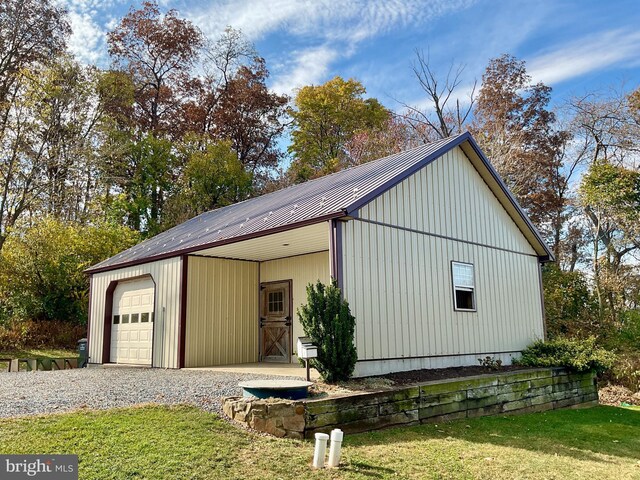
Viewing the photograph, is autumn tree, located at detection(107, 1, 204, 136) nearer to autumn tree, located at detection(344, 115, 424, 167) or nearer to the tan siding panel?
autumn tree, located at detection(344, 115, 424, 167)

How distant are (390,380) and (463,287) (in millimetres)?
3565

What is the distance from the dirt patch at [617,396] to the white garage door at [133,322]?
1099 centimetres

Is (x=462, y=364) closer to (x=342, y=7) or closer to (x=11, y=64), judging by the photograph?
(x=342, y=7)

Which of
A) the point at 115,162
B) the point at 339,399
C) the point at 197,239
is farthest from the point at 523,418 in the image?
the point at 115,162

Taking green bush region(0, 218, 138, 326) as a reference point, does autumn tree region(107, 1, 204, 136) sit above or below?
above

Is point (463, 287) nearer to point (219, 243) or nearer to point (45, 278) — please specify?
point (219, 243)

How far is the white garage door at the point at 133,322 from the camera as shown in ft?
40.0

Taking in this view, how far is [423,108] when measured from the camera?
77.4 feet

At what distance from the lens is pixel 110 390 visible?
7574mm

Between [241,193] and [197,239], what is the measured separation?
49.6 ft

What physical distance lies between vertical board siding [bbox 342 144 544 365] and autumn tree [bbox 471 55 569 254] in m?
11.2

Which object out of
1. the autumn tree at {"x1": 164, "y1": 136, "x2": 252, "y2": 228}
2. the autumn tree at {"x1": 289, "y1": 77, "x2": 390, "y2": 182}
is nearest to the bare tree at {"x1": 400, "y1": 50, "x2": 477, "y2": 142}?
the autumn tree at {"x1": 289, "y1": 77, "x2": 390, "y2": 182}

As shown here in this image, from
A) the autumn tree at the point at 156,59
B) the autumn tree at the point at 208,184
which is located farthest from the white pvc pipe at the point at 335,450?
the autumn tree at the point at 156,59

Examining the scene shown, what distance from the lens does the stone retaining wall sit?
19.4ft
